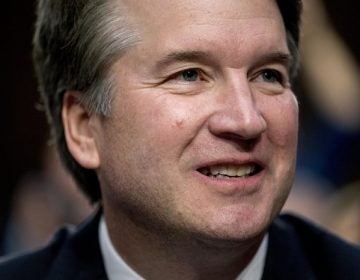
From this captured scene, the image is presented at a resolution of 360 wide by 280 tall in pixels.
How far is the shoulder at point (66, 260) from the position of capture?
2.81 meters

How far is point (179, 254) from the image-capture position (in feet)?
8.25

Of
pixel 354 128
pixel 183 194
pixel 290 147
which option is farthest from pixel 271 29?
pixel 354 128

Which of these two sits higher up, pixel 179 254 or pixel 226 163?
pixel 226 163

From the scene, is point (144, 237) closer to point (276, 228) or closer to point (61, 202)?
point (276, 228)

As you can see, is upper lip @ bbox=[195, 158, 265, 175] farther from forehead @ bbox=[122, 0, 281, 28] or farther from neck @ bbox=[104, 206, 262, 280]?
forehead @ bbox=[122, 0, 281, 28]

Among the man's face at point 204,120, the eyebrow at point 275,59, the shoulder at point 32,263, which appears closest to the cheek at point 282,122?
the man's face at point 204,120

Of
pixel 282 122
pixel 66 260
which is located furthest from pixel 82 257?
pixel 282 122

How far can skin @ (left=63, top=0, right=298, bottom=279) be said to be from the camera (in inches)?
92.9

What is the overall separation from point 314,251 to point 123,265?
62 cm

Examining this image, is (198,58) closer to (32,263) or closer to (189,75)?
(189,75)

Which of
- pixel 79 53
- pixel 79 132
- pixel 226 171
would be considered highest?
pixel 79 53

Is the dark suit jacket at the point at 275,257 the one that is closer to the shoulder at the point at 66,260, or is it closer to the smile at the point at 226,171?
the shoulder at the point at 66,260

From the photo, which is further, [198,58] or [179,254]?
[179,254]

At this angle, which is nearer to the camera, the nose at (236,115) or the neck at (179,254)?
the nose at (236,115)
